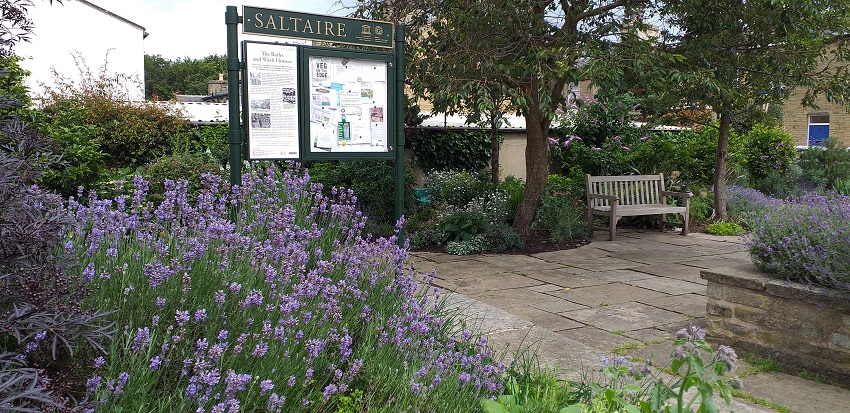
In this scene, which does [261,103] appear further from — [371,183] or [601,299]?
[371,183]

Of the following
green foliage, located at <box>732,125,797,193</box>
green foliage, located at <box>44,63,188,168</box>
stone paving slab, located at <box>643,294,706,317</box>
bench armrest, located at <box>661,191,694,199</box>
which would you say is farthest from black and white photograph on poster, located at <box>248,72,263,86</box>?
green foliage, located at <box>732,125,797,193</box>

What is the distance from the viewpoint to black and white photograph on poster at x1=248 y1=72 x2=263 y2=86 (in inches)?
216

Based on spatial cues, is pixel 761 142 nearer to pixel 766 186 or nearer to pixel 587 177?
pixel 766 186

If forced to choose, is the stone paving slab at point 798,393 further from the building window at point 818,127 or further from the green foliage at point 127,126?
the building window at point 818,127

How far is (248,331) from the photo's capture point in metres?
2.61

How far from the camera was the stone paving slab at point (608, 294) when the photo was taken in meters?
6.28

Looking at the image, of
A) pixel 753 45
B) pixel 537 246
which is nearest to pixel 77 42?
pixel 537 246

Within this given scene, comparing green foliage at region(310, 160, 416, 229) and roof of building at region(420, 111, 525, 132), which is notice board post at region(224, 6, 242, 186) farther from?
roof of building at region(420, 111, 525, 132)

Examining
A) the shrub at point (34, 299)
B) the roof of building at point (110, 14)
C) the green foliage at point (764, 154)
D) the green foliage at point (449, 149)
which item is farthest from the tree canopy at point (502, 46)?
the roof of building at point (110, 14)

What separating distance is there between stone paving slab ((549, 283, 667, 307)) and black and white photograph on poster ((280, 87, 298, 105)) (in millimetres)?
2975

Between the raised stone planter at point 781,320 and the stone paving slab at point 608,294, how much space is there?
1.40 metres

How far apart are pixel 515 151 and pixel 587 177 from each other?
4.80 metres

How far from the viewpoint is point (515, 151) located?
15.4 m

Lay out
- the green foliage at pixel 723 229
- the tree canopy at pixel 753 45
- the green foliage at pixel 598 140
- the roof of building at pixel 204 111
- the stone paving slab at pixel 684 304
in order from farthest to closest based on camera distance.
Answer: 1. the green foliage at pixel 598 140
2. the roof of building at pixel 204 111
3. the green foliage at pixel 723 229
4. the tree canopy at pixel 753 45
5. the stone paving slab at pixel 684 304
